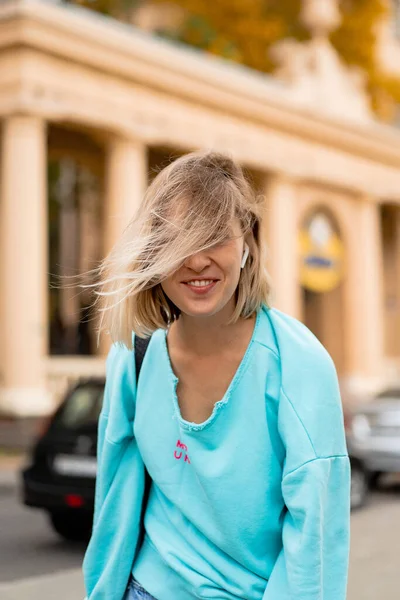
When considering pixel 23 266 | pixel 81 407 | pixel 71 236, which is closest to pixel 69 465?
pixel 81 407

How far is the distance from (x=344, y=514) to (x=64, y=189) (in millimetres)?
25924

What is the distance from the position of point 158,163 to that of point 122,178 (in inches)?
84.1

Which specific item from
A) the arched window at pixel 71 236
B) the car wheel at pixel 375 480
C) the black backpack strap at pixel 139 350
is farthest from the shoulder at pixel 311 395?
the arched window at pixel 71 236

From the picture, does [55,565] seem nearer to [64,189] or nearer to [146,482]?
[146,482]

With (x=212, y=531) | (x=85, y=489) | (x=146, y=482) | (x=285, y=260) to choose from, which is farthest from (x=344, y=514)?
(x=285, y=260)

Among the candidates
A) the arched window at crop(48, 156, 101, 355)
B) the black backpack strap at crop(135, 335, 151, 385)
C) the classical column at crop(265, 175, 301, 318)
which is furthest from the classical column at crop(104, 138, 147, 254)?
the black backpack strap at crop(135, 335, 151, 385)

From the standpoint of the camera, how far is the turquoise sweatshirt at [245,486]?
Answer: 5.93ft

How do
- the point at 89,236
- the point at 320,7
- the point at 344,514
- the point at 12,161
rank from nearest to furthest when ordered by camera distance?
the point at 344,514 < the point at 12,161 < the point at 320,7 < the point at 89,236

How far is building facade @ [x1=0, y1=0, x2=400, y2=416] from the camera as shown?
54.0ft

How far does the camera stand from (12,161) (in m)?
16.5

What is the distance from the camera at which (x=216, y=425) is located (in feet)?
6.24

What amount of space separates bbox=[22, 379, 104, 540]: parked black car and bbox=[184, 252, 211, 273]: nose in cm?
682

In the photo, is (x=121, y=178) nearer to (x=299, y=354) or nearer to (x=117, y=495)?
(x=117, y=495)

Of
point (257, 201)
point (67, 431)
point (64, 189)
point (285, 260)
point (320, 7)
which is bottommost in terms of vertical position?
point (67, 431)
